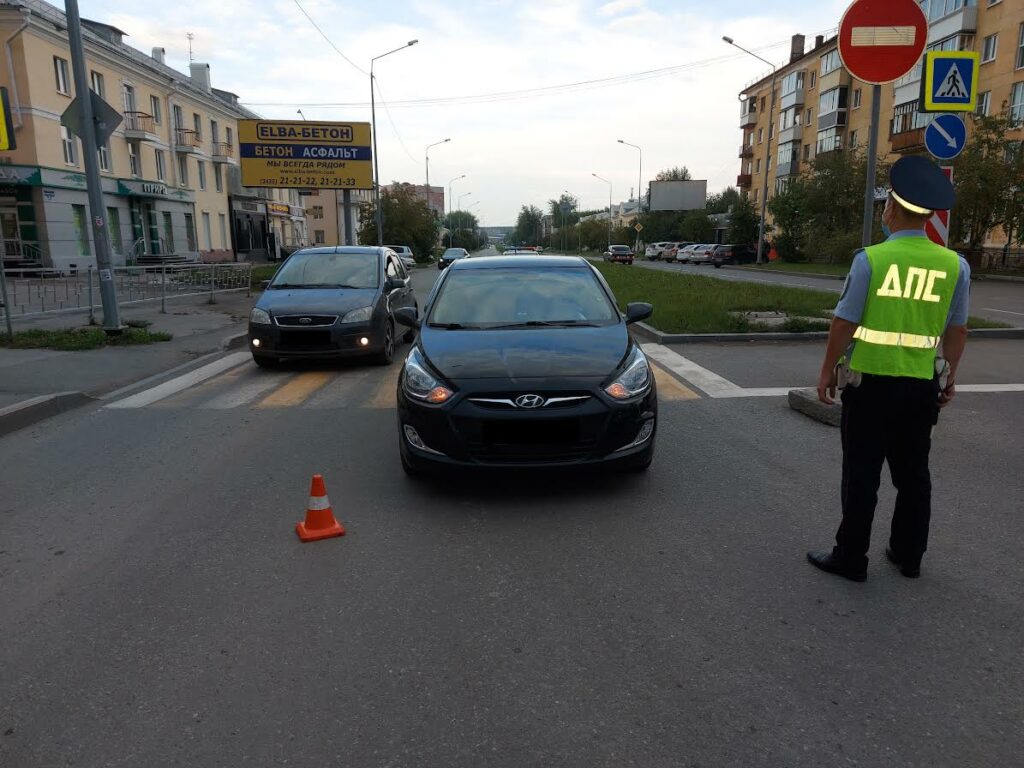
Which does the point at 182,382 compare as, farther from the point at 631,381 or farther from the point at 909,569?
the point at 909,569

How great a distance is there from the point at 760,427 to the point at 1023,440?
200cm

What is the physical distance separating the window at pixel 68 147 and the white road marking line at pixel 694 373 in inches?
1224

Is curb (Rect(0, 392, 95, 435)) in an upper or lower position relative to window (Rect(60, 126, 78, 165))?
lower

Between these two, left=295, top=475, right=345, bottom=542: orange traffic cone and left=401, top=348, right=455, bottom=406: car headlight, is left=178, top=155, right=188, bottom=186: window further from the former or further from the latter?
left=295, top=475, right=345, bottom=542: orange traffic cone

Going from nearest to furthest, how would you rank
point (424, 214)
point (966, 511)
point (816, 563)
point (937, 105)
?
point (816, 563)
point (966, 511)
point (937, 105)
point (424, 214)

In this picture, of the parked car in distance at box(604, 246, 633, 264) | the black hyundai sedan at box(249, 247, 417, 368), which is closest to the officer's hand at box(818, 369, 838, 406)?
the black hyundai sedan at box(249, 247, 417, 368)

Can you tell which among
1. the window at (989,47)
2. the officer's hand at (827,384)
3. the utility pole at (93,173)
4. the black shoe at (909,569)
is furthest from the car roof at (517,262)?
the window at (989,47)

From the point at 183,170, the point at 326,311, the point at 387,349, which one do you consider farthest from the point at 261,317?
the point at 183,170

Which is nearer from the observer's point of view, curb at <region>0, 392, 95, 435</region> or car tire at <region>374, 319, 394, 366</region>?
curb at <region>0, 392, 95, 435</region>

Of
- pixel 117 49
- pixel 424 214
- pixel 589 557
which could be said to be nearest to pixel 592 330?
pixel 589 557

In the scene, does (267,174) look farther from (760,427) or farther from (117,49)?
(760,427)

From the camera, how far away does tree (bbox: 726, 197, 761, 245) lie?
5856cm

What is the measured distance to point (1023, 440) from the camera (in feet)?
19.7

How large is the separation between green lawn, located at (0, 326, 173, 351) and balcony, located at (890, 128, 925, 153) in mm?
42608
